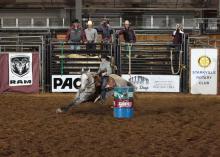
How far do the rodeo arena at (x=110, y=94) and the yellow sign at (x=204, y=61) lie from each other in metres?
0.03

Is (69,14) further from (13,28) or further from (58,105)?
(58,105)

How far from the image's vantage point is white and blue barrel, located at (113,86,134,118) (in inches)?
453

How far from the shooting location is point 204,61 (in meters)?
17.4

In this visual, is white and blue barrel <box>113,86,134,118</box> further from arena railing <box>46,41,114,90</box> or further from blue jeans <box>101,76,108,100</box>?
arena railing <box>46,41,114,90</box>

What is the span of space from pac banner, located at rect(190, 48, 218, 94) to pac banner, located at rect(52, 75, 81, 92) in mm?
3545

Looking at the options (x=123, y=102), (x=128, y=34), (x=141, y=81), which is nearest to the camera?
(x=123, y=102)

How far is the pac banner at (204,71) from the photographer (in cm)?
1736

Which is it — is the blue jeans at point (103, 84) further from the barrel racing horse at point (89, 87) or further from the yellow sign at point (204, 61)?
the yellow sign at point (204, 61)

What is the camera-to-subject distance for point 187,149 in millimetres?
7812

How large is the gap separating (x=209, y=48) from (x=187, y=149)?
987 cm


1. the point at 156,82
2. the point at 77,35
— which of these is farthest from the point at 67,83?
the point at 156,82

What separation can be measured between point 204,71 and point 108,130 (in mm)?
8342

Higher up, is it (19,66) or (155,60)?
(155,60)

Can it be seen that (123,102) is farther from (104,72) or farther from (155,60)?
(155,60)
